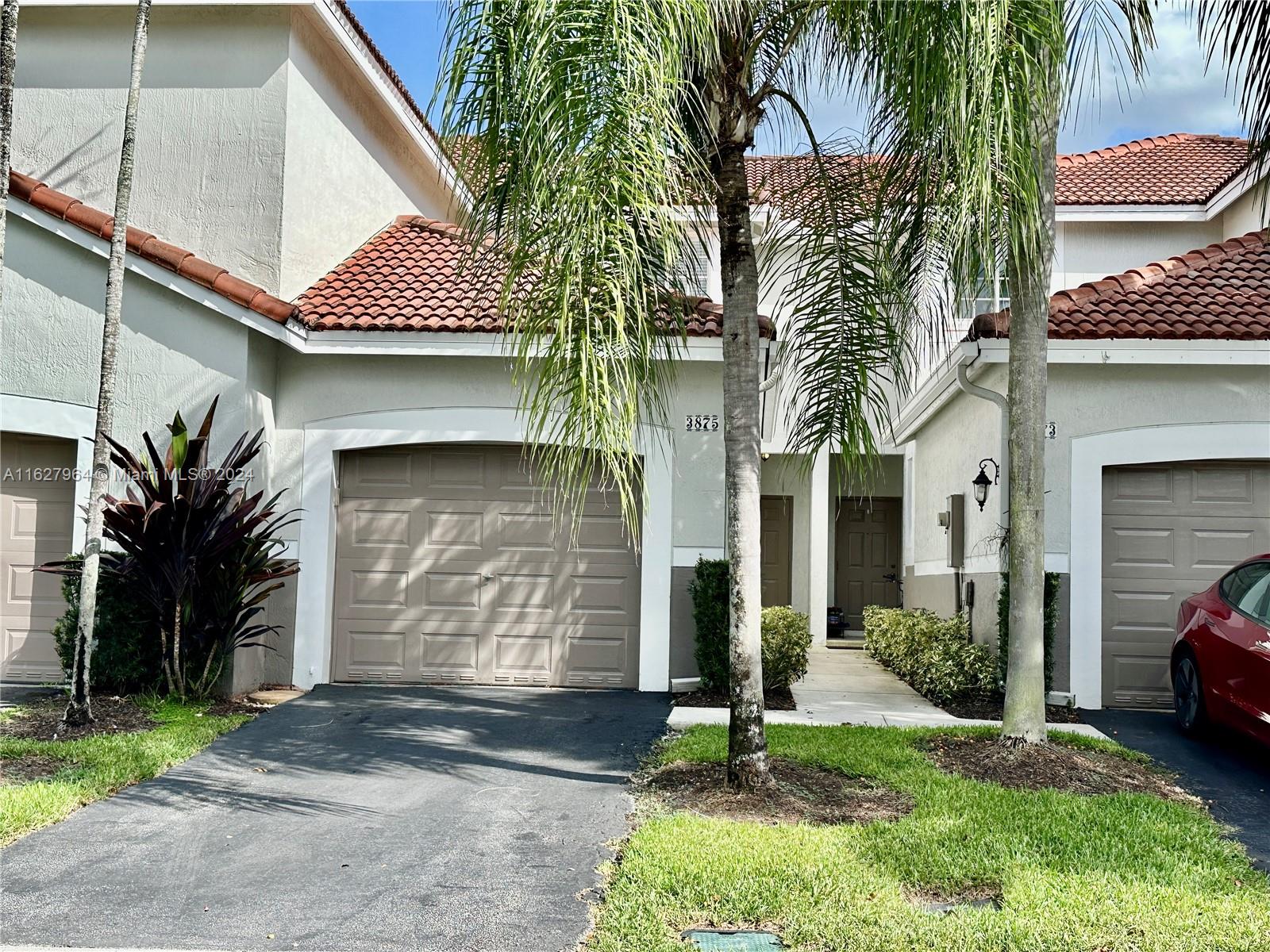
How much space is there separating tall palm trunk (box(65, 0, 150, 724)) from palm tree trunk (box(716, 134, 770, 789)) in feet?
15.4

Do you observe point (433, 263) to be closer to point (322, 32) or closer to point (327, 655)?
point (322, 32)

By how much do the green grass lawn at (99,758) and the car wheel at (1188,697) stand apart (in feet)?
25.1

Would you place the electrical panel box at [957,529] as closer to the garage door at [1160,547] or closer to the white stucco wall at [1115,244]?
the garage door at [1160,547]

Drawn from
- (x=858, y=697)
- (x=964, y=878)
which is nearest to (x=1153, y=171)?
(x=858, y=697)

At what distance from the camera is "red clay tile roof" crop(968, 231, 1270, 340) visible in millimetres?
9898

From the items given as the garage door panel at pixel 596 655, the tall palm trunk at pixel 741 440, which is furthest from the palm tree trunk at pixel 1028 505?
the garage door panel at pixel 596 655

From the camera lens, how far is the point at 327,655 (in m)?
10.7

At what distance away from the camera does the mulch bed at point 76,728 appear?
315 inches

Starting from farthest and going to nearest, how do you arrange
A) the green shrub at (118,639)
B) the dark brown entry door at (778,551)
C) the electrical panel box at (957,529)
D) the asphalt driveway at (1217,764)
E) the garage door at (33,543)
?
the dark brown entry door at (778,551)
the electrical panel box at (957,529)
the garage door at (33,543)
the green shrub at (118,639)
the asphalt driveway at (1217,764)

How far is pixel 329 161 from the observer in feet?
39.4

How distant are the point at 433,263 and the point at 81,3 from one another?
14.3 feet

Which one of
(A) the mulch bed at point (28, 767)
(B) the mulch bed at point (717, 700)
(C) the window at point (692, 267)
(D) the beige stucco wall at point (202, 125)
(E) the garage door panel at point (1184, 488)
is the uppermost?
(D) the beige stucco wall at point (202, 125)

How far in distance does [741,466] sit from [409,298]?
17.5 feet

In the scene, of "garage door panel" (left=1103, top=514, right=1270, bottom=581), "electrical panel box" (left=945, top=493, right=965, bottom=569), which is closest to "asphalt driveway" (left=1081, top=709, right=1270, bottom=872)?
"garage door panel" (left=1103, top=514, right=1270, bottom=581)
